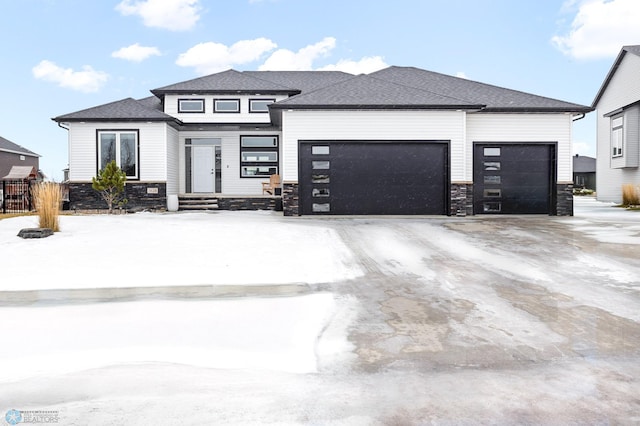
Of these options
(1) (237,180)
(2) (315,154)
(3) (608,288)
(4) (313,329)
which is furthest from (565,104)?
(4) (313,329)

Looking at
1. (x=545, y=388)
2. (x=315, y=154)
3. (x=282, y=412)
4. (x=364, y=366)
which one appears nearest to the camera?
(x=282, y=412)

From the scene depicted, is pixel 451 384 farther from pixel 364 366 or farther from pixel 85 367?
pixel 85 367

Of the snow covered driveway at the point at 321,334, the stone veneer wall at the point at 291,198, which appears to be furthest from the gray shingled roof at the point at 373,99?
the snow covered driveway at the point at 321,334

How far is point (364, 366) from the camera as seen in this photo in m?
3.27

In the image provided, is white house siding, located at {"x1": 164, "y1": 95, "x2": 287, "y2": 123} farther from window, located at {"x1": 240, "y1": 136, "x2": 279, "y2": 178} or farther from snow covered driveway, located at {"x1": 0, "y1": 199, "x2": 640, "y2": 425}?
snow covered driveway, located at {"x1": 0, "y1": 199, "x2": 640, "y2": 425}

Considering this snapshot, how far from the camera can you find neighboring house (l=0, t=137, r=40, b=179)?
36.4m

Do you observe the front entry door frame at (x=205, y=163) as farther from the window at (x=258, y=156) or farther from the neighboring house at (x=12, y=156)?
the neighboring house at (x=12, y=156)

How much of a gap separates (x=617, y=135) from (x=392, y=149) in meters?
17.9

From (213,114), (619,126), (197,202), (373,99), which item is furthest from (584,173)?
(197,202)

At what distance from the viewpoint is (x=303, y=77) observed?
23875 mm

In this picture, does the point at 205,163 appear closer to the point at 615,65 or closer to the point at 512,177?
the point at 512,177

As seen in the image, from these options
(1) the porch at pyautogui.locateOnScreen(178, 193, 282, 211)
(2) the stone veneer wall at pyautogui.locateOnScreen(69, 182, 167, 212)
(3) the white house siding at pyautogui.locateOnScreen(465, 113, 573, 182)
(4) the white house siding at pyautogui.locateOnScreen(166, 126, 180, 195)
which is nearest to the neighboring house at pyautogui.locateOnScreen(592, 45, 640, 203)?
(3) the white house siding at pyautogui.locateOnScreen(465, 113, 573, 182)

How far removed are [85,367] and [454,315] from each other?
326 centimetres

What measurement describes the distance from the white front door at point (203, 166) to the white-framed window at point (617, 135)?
2141cm
